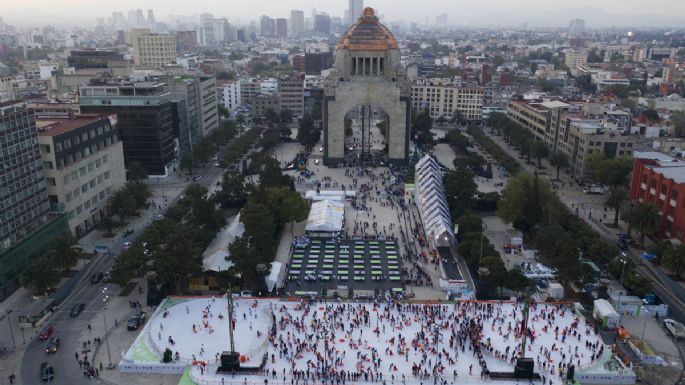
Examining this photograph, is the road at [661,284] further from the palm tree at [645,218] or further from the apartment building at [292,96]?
the apartment building at [292,96]

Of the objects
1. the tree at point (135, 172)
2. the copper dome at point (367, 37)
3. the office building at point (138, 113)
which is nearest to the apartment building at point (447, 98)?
the copper dome at point (367, 37)

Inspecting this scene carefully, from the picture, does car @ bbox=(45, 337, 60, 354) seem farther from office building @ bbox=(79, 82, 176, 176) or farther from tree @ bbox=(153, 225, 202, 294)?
office building @ bbox=(79, 82, 176, 176)

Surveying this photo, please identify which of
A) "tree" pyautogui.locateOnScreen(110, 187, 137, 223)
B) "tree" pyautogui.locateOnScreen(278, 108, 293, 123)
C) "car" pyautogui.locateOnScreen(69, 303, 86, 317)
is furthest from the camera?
"tree" pyautogui.locateOnScreen(278, 108, 293, 123)

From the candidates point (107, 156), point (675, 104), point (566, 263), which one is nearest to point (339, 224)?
point (566, 263)

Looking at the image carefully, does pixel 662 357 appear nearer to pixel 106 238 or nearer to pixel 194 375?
pixel 194 375

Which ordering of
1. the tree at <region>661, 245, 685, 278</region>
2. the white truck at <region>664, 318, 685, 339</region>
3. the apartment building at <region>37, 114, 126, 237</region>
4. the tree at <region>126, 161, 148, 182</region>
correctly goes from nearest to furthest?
the white truck at <region>664, 318, 685, 339</region> < the tree at <region>661, 245, 685, 278</region> < the apartment building at <region>37, 114, 126, 237</region> < the tree at <region>126, 161, 148, 182</region>

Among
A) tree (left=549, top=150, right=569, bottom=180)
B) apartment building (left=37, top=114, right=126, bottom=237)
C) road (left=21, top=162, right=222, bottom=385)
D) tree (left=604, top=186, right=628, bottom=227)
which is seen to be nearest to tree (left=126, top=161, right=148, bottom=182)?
apartment building (left=37, top=114, right=126, bottom=237)

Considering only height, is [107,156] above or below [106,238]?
above
